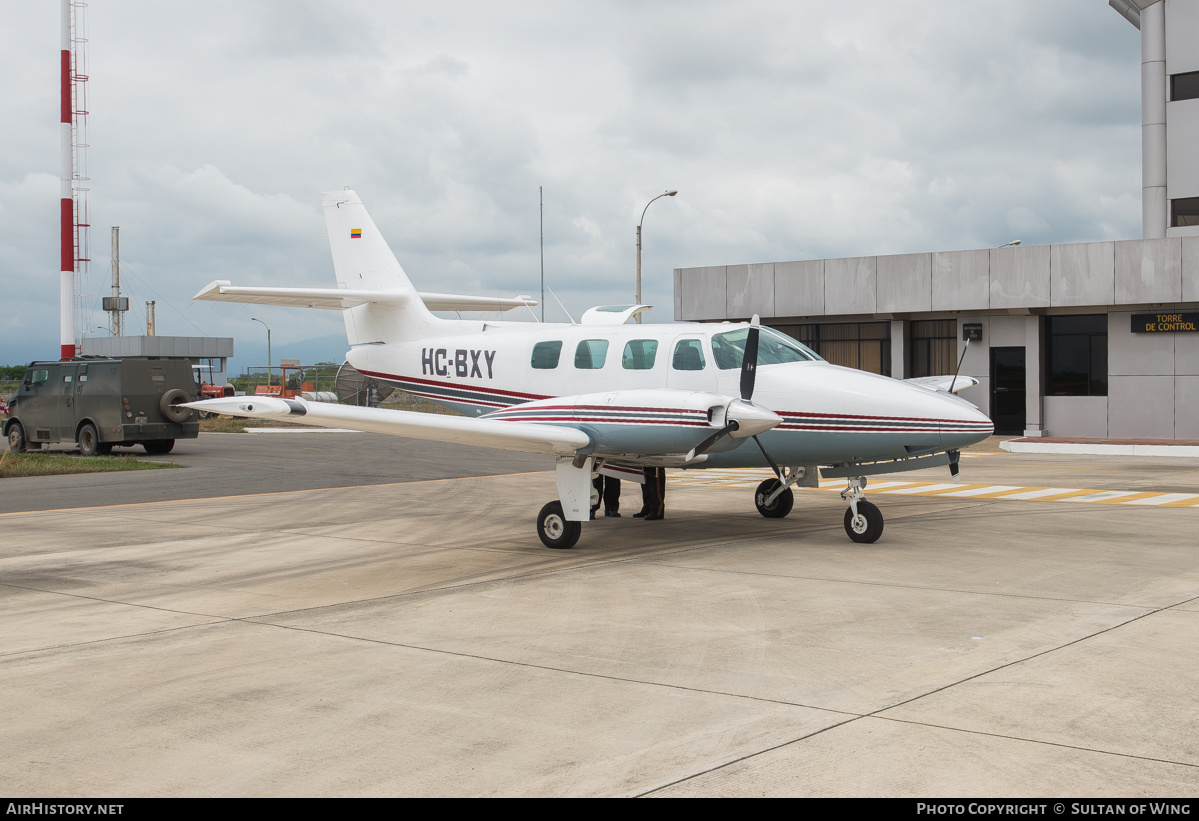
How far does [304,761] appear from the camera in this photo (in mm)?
4734

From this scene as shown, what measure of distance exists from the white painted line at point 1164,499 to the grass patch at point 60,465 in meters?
18.7

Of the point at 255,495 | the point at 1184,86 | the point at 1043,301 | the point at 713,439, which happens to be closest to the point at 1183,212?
the point at 1184,86

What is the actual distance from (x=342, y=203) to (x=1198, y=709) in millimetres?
13888

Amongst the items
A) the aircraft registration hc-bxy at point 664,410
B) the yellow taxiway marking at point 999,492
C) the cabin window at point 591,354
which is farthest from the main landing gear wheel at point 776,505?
the yellow taxiway marking at point 999,492

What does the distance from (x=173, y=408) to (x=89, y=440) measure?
210 cm

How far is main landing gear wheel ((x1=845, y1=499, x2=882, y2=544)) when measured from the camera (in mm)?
11523

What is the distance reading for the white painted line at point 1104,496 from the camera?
16.0 m

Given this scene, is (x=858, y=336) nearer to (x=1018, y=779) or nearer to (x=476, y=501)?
(x=476, y=501)

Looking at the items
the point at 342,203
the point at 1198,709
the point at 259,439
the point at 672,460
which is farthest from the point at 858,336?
the point at 1198,709

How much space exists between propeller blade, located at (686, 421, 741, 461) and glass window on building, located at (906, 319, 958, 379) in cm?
2401

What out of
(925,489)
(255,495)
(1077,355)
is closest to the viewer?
(255,495)

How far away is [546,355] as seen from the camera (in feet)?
43.6

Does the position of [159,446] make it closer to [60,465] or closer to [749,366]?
[60,465]

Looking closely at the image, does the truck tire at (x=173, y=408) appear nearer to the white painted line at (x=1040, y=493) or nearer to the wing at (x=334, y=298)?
the wing at (x=334, y=298)
